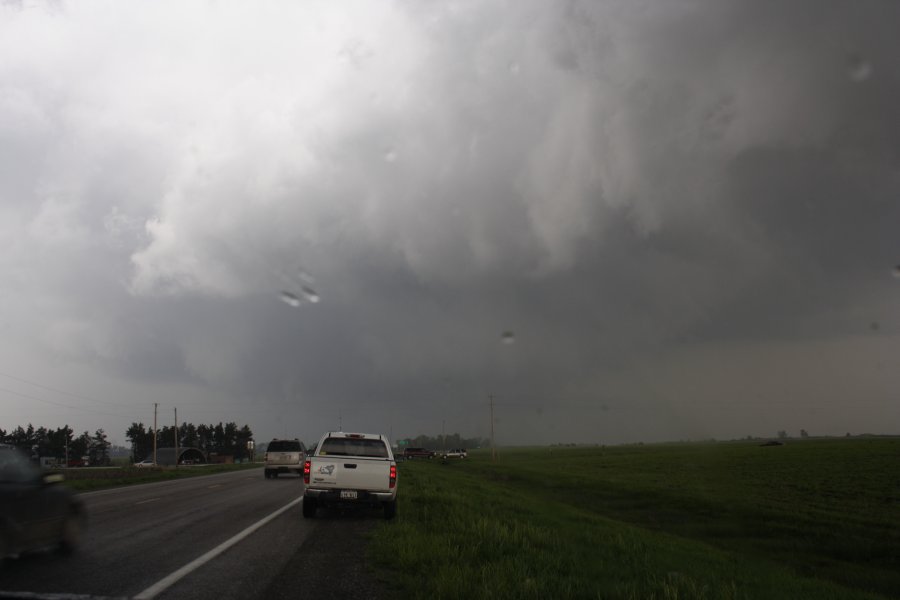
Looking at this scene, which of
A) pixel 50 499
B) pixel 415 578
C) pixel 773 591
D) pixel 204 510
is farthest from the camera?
pixel 204 510

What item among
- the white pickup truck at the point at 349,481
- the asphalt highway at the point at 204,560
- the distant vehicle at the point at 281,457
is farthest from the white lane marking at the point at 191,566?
the distant vehicle at the point at 281,457

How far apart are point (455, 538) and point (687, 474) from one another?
46817 millimetres

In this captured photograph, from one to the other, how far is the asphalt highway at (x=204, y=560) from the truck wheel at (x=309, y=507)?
30 cm

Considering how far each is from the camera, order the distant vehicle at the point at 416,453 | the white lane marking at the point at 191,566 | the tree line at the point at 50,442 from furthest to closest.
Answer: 1. the tree line at the point at 50,442
2. the distant vehicle at the point at 416,453
3. the white lane marking at the point at 191,566

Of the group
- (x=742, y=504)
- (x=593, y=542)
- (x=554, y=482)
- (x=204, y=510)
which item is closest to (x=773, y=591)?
(x=593, y=542)

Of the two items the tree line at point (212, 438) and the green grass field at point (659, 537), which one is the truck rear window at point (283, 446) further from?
the tree line at point (212, 438)

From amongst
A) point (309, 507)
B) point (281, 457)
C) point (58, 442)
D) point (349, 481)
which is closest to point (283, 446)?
point (281, 457)

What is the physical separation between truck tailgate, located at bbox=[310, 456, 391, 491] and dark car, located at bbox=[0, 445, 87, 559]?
4.58m

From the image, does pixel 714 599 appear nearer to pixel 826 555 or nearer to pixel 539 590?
pixel 539 590

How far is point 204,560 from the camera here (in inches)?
320

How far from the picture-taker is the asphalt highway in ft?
21.1

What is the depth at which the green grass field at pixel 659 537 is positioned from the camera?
7301 millimetres

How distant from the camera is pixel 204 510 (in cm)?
1501

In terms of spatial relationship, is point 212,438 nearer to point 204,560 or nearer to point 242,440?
point 242,440
